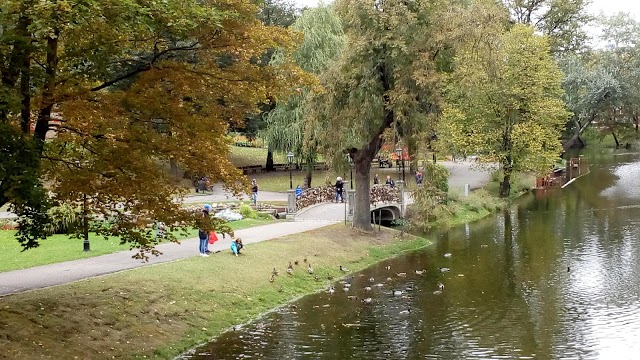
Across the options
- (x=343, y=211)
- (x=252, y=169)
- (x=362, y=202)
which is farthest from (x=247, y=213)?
(x=252, y=169)

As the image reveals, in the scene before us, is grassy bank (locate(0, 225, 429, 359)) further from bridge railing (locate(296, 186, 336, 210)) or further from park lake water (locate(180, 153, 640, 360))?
bridge railing (locate(296, 186, 336, 210))

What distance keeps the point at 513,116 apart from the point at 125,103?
133 feet

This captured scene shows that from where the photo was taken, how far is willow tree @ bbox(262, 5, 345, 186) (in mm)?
45531

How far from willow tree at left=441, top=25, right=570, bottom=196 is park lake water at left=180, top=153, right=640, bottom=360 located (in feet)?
49.5

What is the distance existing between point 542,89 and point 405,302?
34447mm

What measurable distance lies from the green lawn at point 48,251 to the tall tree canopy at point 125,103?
7446mm

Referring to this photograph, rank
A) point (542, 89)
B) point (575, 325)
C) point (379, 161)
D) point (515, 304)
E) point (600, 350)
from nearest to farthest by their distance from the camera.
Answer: point (600, 350) → point (575, 325) → point (515, 304) → point (542, 89) → point (379, 161)

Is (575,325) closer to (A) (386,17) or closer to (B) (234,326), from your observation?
(B) (234,326)

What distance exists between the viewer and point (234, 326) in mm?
19844

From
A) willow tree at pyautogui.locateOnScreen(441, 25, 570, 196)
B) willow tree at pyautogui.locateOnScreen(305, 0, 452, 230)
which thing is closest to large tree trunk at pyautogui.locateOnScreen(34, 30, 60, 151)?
willow tree at pyautogui.locateOnScreen(305, 0, 452, 230)

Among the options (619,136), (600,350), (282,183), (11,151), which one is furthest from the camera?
(619,136)

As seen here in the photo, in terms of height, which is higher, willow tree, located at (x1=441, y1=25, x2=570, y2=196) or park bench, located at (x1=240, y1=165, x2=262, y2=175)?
willow tree, located at (x1=441, y1=25, x2=570, y2=196)

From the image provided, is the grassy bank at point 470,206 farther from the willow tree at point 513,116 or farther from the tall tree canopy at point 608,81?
the tall tree canopy at point 608,81

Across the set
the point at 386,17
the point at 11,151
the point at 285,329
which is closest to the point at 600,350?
the point at 285,329
